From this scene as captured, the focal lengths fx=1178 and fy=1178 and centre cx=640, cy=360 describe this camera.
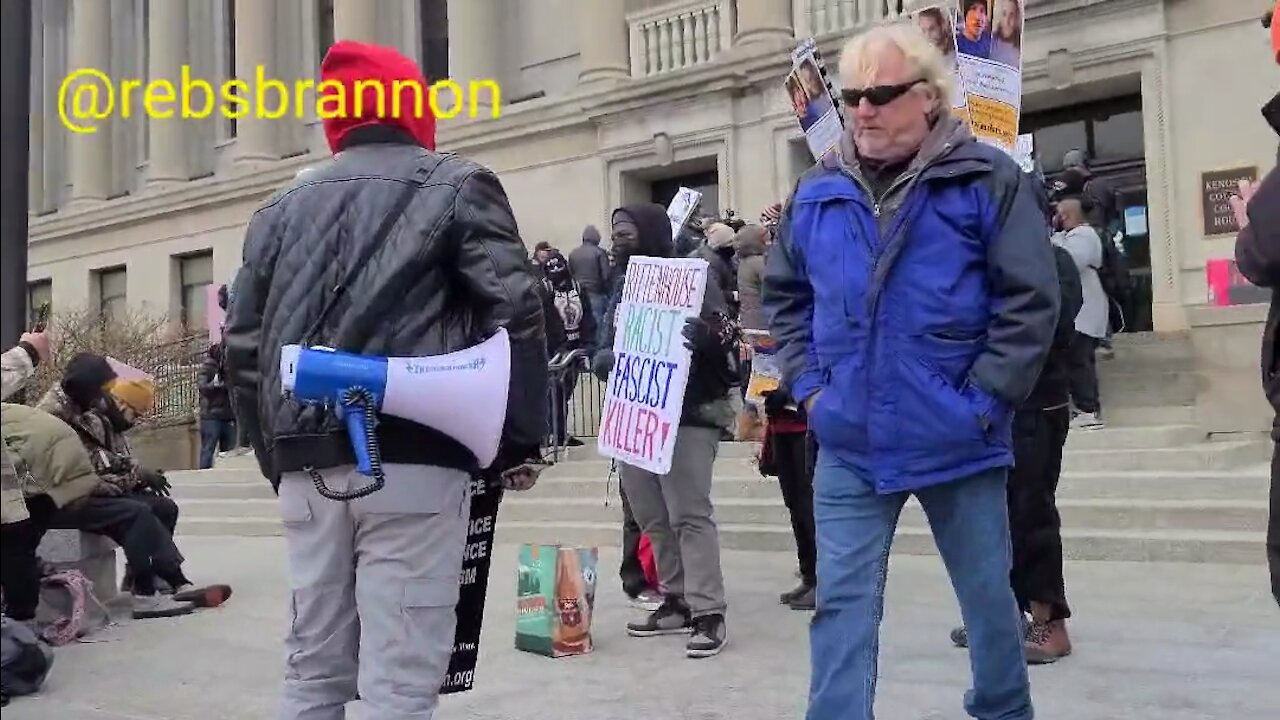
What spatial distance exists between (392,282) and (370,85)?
1.75ft

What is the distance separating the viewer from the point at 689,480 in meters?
5.53

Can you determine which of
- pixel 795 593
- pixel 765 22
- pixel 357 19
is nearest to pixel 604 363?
pixel 795 593

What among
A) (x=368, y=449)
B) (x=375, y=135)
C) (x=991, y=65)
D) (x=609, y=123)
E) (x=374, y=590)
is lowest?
(x=374, y=590)

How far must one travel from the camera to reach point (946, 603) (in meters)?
6.20

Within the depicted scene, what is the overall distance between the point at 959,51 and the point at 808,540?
2.62 m

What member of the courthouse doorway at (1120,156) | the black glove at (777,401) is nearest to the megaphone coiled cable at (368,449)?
the black glove at (777,401)

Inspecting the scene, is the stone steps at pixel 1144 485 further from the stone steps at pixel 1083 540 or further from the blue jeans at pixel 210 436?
the blue jeans at pixel 210 436

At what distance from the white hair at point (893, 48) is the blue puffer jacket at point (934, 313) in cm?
13

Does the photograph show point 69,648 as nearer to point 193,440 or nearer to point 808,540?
point 808,540

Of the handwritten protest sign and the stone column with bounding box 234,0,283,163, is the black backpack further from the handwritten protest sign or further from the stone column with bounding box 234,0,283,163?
the stone column with bounding box 234,0,283,163

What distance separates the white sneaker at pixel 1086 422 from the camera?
31.8ft

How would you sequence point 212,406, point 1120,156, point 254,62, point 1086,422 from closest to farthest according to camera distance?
point 1086,422, point 1120,156, point 212,406, point 254,62

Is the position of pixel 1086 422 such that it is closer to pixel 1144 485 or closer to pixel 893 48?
pixel 1144 485

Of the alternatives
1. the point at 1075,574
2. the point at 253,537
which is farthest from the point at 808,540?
the point at 253,537
